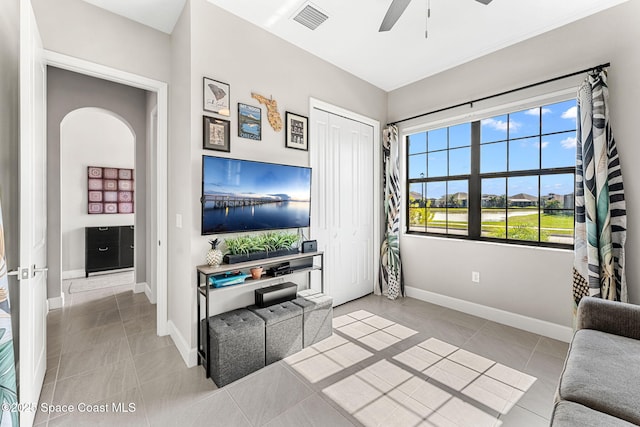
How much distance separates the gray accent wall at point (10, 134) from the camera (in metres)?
1.75

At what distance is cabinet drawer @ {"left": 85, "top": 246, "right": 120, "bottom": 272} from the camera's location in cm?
470

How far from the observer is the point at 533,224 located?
295 cm

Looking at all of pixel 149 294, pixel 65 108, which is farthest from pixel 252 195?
pixel 65 108

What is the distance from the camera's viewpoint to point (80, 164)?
4.91 metres

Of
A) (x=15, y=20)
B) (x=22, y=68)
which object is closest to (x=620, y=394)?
(x=22, y=68)

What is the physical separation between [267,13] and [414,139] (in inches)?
93.1

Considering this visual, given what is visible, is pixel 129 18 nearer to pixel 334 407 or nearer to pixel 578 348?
pixel 334 407

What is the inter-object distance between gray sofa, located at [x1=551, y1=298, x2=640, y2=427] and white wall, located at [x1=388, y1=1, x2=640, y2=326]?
899 millimetres

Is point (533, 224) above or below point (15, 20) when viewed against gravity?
below

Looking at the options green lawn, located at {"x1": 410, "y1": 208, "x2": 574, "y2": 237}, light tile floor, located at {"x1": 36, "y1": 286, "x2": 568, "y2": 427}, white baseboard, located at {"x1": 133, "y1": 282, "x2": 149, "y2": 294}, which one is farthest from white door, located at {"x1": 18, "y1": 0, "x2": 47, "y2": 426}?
green lawn, located at {"x1": 410, "y1": 208, "x2": 574, "y2": 237}

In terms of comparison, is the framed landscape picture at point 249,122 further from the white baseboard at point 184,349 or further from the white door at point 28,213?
the white baseboard at point 184,349

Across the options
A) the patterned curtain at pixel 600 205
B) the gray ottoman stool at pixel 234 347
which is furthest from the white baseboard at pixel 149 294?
the patterned curtain at pixel 600 205

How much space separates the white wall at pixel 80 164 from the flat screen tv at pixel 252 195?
348 cm

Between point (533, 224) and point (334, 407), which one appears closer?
point (334, 407)
